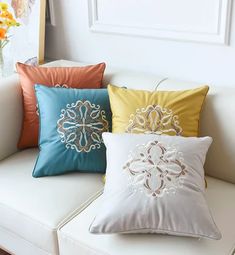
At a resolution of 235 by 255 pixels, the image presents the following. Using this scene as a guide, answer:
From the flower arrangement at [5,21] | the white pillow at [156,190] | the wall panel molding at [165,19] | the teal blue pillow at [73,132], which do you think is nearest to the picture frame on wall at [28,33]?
the flower arrangement at [5,21]

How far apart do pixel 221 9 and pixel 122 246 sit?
3.34 ft

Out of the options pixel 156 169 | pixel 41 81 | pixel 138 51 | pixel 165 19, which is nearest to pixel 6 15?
pixel 41 81

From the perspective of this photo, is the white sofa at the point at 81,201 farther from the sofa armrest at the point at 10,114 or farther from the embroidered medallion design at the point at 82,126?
the embroidered medallion design at the point at 82,126

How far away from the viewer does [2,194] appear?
153cm

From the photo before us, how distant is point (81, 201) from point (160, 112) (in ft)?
1.46

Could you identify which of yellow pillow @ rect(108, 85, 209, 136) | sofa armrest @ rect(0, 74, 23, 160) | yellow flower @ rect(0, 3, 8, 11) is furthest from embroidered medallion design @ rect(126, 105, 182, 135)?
yellow flower @ rect(0, 3, 8, 11)

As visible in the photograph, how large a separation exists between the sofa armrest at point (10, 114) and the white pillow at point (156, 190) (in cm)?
65

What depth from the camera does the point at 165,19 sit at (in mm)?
1791

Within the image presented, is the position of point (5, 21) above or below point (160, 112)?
above

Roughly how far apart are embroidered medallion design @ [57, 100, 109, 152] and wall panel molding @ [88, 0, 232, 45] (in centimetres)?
49

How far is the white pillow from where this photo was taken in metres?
1.20

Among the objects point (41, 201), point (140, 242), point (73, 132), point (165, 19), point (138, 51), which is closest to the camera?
point (140, 242)

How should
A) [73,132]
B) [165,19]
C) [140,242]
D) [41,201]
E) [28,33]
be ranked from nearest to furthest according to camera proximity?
[140,242]
[41,201]
[73,132]
[165,19]
[28,33]

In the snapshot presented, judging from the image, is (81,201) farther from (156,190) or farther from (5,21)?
(5,21)
